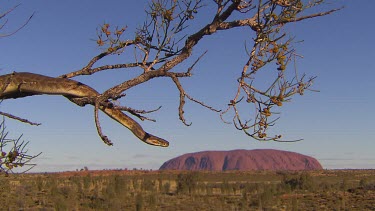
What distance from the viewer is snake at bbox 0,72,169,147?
213 inches

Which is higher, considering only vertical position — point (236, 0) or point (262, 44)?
point (236, 0)

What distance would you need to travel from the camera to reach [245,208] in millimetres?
27312

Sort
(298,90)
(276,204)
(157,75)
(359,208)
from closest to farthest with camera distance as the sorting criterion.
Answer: (298,90)
(157,75)
(359,208)
(276,204)

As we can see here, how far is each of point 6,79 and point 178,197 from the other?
2945cm

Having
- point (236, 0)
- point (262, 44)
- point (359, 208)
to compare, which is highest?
point (236, 0)

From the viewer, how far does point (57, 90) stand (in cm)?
563

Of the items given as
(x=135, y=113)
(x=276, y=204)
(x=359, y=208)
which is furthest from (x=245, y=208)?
(x=135, y=113)

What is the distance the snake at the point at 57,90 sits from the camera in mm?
5414

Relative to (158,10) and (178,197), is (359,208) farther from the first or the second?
(158,10)

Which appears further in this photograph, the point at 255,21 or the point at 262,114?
the point at 255,21

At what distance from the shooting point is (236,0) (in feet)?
17.6

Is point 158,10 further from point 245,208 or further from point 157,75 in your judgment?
point 245,208

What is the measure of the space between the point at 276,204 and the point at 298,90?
2545 cm

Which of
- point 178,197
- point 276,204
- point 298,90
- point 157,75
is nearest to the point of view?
point 298,90
